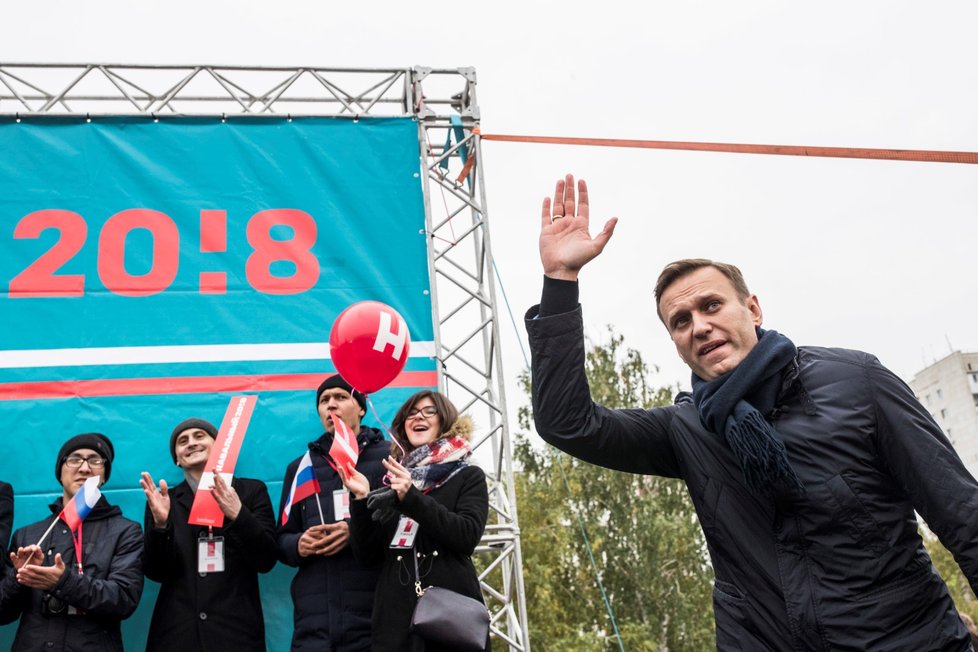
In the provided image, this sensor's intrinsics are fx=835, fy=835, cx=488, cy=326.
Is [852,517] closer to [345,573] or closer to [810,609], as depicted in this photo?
[810,609]

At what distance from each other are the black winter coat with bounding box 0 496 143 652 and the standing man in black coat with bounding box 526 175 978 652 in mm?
2414

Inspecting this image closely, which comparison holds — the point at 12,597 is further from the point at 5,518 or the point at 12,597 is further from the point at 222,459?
the point at 222,459

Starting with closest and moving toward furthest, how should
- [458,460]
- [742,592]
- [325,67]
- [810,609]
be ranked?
1. [810,609]
2. [742,592]
3. [458,460]
4. [325,67]

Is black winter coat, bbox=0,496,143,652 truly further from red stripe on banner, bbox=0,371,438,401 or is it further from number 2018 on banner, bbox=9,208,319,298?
number 2018 on banner, bbox=9,208,319,298

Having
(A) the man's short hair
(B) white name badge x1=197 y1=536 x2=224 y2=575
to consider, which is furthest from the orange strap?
(B) white name badge x1=197 y1=536 x2=224 y2=575

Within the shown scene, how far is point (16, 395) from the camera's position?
4.61 meters

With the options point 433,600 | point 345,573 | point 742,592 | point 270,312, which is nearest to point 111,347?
point 270,312

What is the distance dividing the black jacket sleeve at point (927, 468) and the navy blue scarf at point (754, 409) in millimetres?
190

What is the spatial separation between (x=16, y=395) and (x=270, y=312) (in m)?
1.44

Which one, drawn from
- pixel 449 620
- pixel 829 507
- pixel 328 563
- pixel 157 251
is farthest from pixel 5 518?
pixel 829 507

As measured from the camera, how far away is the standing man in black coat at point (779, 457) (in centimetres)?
158

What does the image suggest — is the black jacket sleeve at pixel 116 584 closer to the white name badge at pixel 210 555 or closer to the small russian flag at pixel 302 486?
the white name badge at pixel 210 555

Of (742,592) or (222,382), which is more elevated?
(222,382)

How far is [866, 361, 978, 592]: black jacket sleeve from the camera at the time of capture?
1.53 metres
